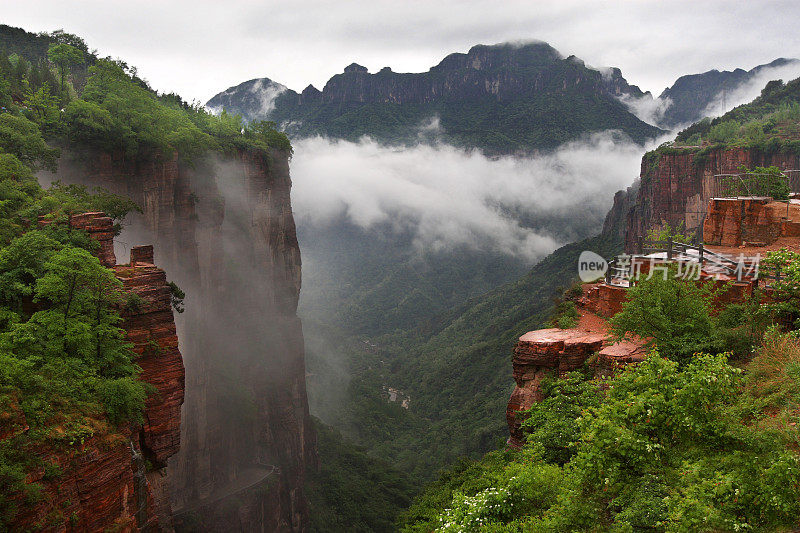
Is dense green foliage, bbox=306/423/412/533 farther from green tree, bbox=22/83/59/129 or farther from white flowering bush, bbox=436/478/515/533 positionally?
green tree, bbox=22/83/59/129

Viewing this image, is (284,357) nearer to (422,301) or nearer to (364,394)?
(364,394)

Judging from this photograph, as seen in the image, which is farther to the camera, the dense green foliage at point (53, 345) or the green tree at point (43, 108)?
the green tree at point (43, 108)

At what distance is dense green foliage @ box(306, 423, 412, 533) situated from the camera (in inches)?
1953

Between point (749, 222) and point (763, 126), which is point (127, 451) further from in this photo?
point (763, 126)

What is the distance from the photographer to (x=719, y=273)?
61.0ft

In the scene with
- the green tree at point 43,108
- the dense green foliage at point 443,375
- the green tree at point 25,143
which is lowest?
the dense green foliage at point 443,375

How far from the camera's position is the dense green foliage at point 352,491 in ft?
163

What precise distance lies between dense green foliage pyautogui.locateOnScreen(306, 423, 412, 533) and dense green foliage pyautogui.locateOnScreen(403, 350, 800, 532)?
3980cm

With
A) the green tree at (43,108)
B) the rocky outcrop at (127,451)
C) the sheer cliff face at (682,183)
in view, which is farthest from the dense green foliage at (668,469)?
the sheer cliff face at (682,183)

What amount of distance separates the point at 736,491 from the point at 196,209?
38192 mm

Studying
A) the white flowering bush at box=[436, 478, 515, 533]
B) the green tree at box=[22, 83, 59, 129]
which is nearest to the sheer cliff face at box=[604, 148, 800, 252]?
the white flowering bush at box=[436, 478, 515, 533]

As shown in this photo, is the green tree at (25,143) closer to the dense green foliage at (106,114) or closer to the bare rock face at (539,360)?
the dense green foliage at (106,114)

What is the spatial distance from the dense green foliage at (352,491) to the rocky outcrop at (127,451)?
2905 centimetres

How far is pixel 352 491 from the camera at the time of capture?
177 feet
